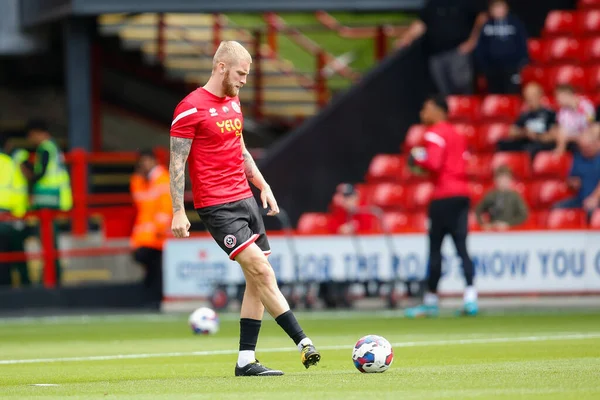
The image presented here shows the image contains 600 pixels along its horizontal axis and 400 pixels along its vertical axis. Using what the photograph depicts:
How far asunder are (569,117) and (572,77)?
1.99 m

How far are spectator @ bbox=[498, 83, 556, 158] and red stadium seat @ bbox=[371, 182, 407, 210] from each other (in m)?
1.77

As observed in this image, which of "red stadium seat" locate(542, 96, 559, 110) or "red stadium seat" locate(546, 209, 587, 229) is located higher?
"red stadium seat" locate(542, 96, 559, 110)

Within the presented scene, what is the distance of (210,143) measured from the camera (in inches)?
363

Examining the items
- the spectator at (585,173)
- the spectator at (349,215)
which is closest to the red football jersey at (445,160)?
the spectator at (349,215)

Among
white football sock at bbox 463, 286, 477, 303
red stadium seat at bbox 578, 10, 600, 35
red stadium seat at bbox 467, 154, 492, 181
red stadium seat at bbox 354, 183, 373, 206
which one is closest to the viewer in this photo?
white football sock at bbox 463, 286, 477, 303

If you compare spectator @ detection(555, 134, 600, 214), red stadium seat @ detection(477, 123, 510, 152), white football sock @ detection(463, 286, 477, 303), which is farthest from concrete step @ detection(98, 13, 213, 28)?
white football sock @ detection(463, 286, 477, 303)

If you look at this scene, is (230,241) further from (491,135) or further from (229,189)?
(491,135)

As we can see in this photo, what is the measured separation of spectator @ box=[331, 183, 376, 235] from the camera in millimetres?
19469

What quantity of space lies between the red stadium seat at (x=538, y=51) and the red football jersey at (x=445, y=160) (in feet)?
23.1

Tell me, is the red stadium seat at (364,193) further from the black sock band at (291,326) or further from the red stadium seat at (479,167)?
the black sock band at (291,326)

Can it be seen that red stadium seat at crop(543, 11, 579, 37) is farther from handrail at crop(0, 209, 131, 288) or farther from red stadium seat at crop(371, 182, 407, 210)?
handrail at crop(0, 209, 131, 288)

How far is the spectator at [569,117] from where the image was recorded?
65.8 ft

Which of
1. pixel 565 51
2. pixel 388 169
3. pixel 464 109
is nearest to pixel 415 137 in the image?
pixel 388 169

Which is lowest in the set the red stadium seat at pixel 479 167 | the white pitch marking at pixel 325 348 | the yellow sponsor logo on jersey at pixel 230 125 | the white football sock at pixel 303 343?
the white pitch marking at pixel 325 348
